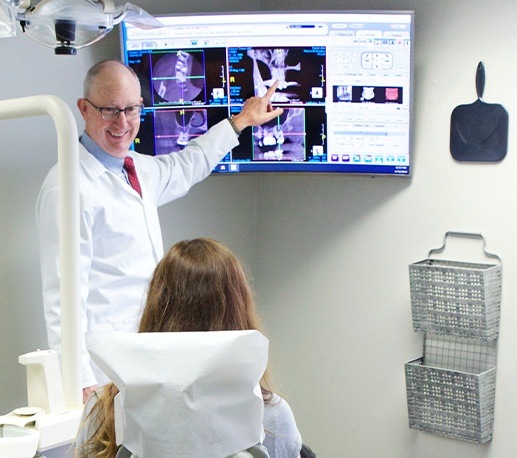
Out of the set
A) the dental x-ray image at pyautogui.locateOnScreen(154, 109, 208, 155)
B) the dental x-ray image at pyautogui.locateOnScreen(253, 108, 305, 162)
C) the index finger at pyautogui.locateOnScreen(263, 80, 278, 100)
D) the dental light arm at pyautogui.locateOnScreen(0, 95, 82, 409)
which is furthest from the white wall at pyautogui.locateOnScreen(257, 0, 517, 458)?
the dental light arm at pyautogui.locateOnScreen(0, 95, 82, 409)

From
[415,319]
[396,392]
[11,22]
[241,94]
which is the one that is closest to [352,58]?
[241,94]

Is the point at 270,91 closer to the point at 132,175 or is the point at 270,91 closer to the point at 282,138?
the point at 282,138

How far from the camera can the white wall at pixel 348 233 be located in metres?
3.16

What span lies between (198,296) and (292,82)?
→ 1762 millimetres

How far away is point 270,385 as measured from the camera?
1805 mm

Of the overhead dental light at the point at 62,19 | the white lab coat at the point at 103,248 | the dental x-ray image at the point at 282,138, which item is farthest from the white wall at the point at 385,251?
the overhead dental light at the point at 62,19

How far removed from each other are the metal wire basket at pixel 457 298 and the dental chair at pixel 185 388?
6.49ft

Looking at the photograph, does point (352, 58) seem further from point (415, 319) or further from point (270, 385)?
point (270, 385)

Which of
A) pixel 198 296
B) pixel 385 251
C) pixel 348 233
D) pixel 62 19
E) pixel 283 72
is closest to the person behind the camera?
pixel 198 296

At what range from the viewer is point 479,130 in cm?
328

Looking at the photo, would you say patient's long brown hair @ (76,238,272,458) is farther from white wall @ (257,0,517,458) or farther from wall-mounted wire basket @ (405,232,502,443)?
white wall @ (257,0,517,458)

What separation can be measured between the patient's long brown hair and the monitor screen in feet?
5.41

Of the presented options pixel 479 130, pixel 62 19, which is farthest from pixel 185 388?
pixel 479 130

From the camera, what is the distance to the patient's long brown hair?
5.75 ft
